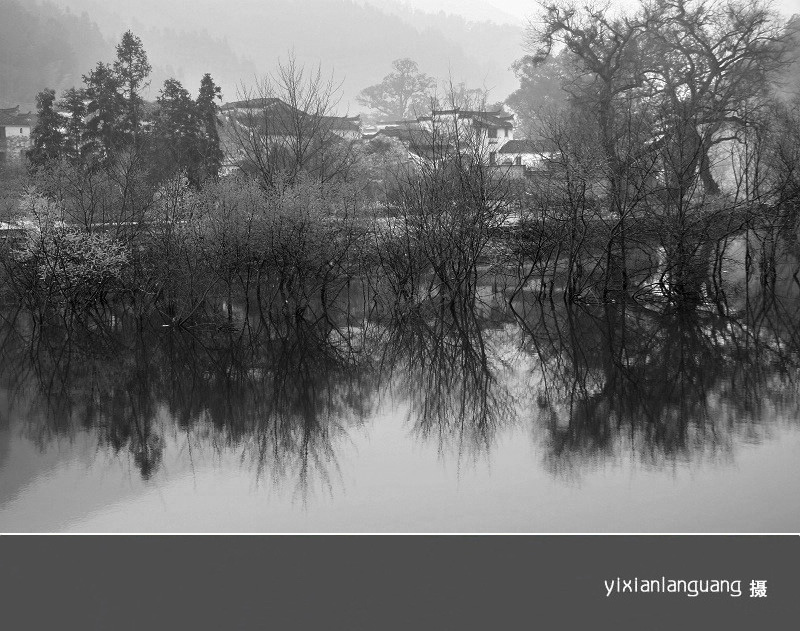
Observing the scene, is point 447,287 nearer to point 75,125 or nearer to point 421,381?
point 421,381

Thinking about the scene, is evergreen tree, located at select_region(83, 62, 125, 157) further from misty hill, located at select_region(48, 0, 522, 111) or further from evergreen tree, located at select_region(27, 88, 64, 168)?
misty hill, located at select_region(48, 0, 522, 111)

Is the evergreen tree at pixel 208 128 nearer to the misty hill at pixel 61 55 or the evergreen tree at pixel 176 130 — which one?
the evergreen tree at pixel 176 130

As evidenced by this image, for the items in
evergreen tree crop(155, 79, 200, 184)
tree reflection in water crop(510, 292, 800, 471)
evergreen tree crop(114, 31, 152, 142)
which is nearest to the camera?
tree reflection in water crop(510, 292, 800, 471)

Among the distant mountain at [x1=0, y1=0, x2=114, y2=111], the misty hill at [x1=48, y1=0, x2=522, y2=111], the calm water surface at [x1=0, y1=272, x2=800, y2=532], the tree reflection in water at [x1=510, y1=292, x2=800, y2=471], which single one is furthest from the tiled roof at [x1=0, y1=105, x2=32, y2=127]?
the misty hill at [x1=48, y1=0, x2=522, y2=111]

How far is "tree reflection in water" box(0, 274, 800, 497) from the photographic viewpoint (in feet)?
38.2

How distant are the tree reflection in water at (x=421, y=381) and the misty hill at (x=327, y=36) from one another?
10977cm

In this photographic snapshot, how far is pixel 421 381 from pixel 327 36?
156 m

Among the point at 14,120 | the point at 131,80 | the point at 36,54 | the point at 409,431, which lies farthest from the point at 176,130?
the point at 36,54

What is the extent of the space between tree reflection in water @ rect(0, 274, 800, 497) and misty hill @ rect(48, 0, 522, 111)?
110 m

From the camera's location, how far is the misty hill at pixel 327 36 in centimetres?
13962

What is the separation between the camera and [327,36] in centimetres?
16188

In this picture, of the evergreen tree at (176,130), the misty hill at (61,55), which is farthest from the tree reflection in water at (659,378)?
the misty hill at (61,55)
